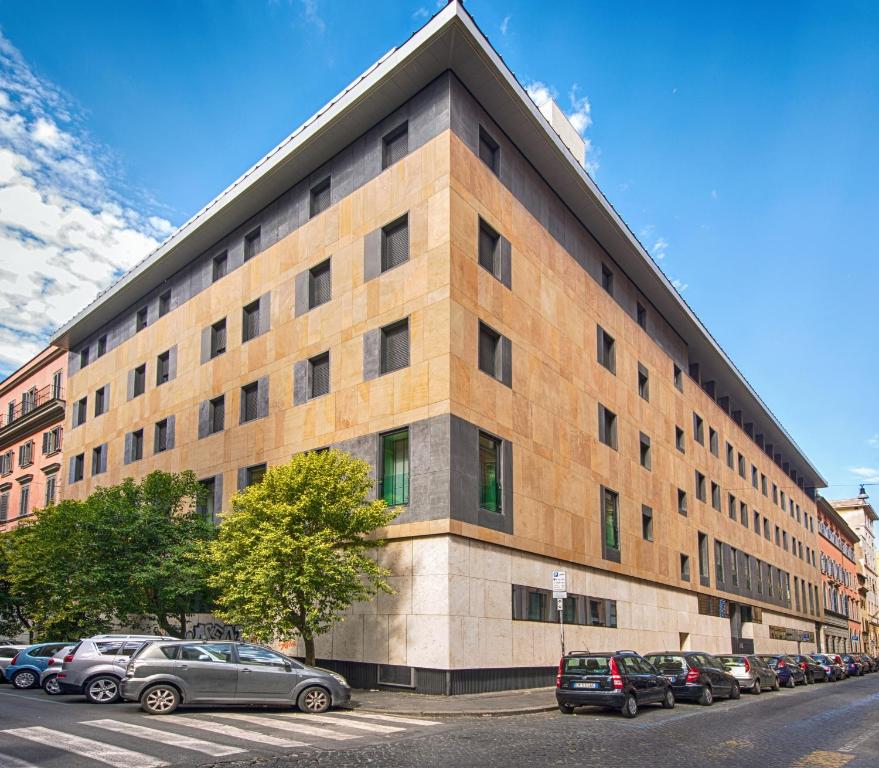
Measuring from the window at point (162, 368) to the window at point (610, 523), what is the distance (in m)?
21.0

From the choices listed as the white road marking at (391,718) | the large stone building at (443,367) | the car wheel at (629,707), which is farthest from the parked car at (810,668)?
the white road marking at (391,718)

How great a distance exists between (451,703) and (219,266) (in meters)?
23.7

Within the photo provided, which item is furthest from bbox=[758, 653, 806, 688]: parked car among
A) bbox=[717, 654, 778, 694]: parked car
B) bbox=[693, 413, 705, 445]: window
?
bbox=[693, 413, 705, 445]: window

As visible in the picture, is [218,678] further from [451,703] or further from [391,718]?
[451,703]

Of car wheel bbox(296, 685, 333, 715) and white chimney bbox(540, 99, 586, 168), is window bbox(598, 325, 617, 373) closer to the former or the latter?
white chimney bbox(540, 99, 586, 168)

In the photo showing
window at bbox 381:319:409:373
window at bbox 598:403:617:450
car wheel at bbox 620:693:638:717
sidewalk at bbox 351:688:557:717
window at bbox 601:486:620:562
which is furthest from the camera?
window at bbox 598:403:617:450

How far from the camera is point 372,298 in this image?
92.6ft

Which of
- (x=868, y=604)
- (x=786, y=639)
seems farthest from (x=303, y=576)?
(x=868, y=604)

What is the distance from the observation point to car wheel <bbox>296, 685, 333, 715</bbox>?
18.5 metres

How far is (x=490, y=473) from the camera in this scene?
87.6ft

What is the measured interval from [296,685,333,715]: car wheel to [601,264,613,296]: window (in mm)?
24856

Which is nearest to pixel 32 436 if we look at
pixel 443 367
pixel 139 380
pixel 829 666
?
pixel 139 380

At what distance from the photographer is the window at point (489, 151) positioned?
2940cm

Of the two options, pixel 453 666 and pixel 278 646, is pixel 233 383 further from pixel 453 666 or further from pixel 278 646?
pixel 453 666
